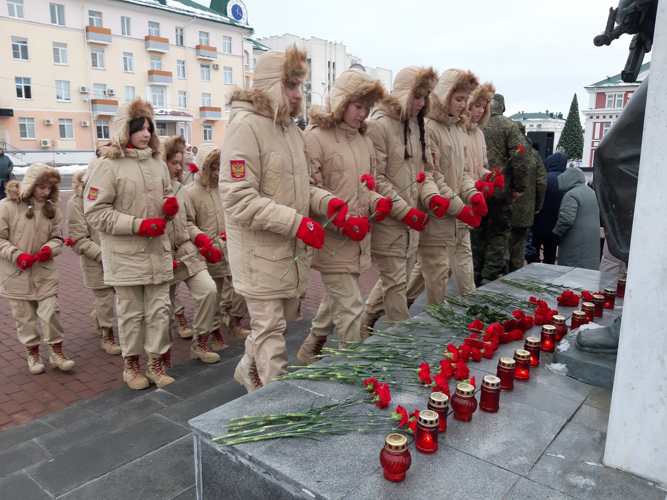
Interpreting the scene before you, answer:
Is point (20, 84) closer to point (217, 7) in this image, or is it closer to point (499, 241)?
point (217, 7)

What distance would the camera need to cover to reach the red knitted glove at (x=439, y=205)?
4562 mm

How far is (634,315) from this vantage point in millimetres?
2098

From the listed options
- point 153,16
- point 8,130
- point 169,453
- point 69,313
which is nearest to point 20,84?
point 8,130

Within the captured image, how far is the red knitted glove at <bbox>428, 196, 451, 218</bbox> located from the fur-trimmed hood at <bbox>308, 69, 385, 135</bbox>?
106 centimetres

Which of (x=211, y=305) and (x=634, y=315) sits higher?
(x=634, y=315)

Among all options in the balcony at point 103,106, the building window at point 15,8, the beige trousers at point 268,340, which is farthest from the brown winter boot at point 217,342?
the building window at point 15,8

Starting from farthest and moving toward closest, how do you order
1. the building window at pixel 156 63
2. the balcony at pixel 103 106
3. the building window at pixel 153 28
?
the building window at pixel 156 63
the building window at pixel 153 28
the balcony at pixel 103 106

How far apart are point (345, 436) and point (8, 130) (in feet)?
113

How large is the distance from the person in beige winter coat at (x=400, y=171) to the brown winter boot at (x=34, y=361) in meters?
2.82

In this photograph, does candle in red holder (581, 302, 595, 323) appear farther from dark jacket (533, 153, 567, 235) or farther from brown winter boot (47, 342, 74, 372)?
brown winter boot (47, 342, 74, 372)

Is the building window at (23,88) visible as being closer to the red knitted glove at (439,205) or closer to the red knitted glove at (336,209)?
the red knitted glove at (439,205)

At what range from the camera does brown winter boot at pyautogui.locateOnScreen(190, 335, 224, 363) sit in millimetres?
4762

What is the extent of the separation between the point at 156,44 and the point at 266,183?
1447 inches

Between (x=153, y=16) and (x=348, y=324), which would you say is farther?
(x=153, y=16)
